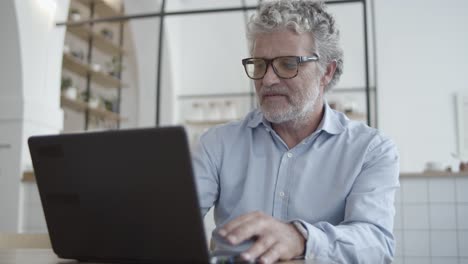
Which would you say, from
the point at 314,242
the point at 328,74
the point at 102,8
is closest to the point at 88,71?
the point at 102,8

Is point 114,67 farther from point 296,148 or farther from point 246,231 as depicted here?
point 246,231

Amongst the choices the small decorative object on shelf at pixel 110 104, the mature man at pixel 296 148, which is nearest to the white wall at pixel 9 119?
the mature man at pixel 296 148

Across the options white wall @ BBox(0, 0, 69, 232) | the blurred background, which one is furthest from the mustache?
white wall @ BBox(0, 0, 69, 232)

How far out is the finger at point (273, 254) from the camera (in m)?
0.79

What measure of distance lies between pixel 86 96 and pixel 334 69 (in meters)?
4.52

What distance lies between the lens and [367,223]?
1.14 m

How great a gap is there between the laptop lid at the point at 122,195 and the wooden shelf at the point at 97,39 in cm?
490

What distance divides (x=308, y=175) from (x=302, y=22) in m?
0.43

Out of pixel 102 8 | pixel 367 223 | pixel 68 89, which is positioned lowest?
pixel 367 223

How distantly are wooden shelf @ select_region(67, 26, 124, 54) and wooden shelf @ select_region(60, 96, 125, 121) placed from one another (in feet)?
2.70

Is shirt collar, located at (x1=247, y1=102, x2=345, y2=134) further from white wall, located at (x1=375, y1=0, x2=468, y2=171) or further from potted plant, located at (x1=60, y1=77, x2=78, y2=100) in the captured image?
white wall, located at (x1=375, y1=0, x2=468, y2=171)

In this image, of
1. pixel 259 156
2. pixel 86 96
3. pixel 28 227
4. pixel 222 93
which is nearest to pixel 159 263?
pixel 259 156

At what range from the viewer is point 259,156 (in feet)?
4.66

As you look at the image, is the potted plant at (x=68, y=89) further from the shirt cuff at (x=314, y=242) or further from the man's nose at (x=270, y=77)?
the shirt cuff at (x=314, y=242)
